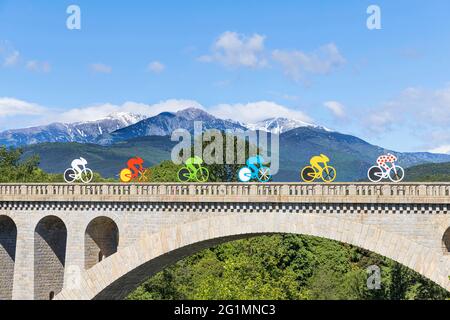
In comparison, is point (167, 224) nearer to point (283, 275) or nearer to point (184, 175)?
point (184, 175)

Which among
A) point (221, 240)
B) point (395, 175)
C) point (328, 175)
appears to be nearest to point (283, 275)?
point (221, 240)

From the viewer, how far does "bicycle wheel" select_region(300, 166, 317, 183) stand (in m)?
52.5

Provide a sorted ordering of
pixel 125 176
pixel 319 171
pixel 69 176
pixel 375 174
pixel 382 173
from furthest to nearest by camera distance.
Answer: pixel 69 176
pixel 125 176
pixel 319 171
pixel 382 173
pixel 375 174

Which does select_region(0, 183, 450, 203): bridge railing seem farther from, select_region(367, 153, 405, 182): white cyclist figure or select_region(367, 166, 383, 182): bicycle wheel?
select_region(367, 153, 405, 182): white cyclist figure

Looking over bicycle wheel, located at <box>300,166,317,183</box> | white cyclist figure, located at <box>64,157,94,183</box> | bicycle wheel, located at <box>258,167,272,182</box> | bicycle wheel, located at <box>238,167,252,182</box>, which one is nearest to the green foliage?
bicycle wheel, located at <box>258,167,272,182</box>

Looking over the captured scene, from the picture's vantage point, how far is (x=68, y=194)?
57875mm

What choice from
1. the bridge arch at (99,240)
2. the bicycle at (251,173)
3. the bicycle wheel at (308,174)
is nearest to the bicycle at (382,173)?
the bicycle wheel at (308,174)

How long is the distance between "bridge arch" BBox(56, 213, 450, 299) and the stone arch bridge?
0.07 m

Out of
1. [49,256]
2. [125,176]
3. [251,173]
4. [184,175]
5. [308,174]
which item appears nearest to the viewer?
[308,174]

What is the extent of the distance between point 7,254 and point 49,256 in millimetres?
4522

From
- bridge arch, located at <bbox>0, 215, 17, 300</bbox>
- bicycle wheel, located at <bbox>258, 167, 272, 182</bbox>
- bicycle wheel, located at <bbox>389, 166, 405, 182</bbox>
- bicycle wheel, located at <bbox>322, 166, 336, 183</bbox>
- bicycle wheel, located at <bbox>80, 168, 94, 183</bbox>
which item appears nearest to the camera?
bicycle wheel, located at <bbox>389, 166, 405, 182</bbox>

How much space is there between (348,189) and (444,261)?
25.5ft

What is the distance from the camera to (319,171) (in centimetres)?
5216

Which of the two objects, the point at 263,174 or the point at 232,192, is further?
the point at 263,174
